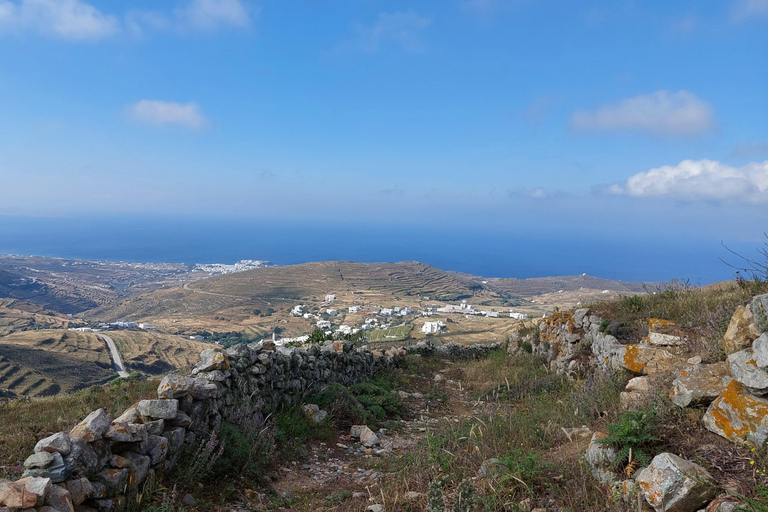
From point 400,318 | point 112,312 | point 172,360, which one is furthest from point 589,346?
point 112,312

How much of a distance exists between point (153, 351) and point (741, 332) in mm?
43458

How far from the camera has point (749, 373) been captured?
11.8 feet

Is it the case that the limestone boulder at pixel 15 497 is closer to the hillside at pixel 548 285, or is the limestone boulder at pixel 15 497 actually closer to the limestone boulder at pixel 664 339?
the limestone boulder at pixel 664 339

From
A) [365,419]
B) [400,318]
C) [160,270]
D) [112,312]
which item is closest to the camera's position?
[365,419]

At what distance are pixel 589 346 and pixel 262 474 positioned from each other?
8.51m

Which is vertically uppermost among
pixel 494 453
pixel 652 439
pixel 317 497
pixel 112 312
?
pixel 652 439

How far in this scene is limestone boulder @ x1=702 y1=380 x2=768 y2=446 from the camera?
3.31 m

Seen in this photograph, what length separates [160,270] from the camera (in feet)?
506

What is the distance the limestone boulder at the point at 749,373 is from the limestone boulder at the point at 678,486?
41.2 inches

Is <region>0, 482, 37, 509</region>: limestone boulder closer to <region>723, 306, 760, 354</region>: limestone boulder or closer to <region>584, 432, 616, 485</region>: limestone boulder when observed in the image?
<region>584, 432, 616, 485</region>: limestone boulder

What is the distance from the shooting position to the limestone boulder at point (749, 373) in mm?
3480

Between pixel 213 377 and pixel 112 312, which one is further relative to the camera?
pixel 112 312

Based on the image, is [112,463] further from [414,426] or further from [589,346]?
[589,346]

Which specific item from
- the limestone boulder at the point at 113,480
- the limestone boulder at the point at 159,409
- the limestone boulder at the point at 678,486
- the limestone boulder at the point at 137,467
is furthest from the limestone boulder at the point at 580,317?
the limestone boulder at the point at 113,480
